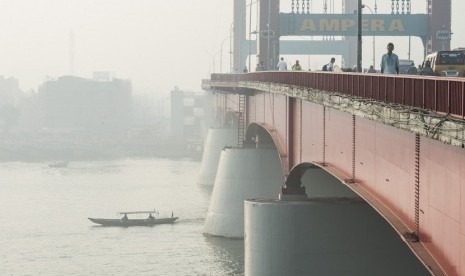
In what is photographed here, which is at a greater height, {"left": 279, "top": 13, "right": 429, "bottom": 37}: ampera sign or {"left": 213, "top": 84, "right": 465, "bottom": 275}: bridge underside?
{"left": 279, "top": 13, "right": 429, "bottom": 37}: ampera sign

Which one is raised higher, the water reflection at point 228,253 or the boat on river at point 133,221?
the water reflection at point 228,253

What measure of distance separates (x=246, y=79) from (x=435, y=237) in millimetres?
48387

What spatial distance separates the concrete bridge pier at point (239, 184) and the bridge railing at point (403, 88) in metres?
28.7

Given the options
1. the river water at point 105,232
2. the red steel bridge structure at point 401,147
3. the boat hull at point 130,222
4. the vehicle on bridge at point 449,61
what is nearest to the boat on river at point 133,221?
the boat hull at point 130,222

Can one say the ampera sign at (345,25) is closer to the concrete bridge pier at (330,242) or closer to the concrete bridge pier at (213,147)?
the concrete bridge pier at (213,147)

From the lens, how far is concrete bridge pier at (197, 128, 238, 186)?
11175cm

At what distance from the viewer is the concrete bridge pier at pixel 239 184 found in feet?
229

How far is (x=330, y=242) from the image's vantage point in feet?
134

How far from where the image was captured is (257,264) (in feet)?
141

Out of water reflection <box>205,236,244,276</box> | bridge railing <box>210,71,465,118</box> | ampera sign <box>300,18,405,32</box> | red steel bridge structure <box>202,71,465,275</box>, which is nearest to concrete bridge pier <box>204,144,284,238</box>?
water reflection <box>205,236,244,276</box>

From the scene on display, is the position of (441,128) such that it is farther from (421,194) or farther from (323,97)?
(323,97)

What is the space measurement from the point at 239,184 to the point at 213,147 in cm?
4448

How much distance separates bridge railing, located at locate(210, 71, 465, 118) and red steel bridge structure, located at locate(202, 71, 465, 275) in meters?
0.02

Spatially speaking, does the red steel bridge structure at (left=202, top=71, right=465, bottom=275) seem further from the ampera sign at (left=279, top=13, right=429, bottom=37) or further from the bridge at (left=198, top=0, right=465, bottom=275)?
the ampera sign at (left=279, top=13, right=429, bottom=37)
